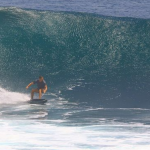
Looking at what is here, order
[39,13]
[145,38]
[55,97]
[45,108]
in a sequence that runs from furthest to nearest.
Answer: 1. [39,13]
2. [145,38]
3. [55,97]
4. [45,108]

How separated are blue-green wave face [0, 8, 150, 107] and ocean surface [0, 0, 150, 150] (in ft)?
0.13

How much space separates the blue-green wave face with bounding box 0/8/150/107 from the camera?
2286cm

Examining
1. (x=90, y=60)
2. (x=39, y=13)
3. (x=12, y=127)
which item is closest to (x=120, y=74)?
(x=90, y=60)

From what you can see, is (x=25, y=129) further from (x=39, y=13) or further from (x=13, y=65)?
(x=39, y=13)

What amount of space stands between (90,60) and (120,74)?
217 centimetres

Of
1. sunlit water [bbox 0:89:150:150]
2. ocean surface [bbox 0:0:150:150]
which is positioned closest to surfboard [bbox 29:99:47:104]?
sunlit water [bbox 0:89:150:150]

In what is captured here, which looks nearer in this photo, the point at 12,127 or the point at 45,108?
the point at 12,127

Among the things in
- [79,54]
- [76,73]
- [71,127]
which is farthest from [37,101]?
[79,54]

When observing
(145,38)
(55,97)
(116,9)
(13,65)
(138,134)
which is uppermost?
(116,9)

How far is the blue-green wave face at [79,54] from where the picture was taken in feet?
75.0

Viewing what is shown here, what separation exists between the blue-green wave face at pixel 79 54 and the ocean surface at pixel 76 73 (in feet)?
0.13

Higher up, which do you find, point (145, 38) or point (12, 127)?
point (145, 38)

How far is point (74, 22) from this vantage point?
29.2 metres

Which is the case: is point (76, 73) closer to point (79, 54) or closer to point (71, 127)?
point (79, 54)
